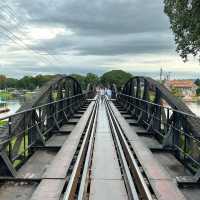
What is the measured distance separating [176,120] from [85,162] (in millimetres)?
2712

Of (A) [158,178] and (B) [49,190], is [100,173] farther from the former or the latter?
(B) [49,190]

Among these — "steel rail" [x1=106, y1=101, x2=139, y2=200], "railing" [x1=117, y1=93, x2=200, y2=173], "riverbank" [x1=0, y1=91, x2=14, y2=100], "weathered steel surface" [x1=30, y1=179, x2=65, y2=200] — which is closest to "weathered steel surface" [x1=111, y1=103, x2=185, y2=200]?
"steel rail" [x1=106, y1=101, x2=139, y2=200]

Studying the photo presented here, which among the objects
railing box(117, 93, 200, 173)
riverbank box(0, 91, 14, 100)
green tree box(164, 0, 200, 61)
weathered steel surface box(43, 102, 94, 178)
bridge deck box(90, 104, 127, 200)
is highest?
green tree box(164, 0, 200, 61)

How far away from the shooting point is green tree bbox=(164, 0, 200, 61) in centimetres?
1614

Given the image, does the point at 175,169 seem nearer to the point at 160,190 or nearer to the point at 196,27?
the point at 160,190

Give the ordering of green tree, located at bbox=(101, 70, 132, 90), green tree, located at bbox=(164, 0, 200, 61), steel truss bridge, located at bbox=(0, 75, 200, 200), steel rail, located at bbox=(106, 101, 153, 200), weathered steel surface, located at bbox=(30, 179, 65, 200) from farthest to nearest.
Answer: green tree, located at bbox=(101, 70, 132, 90) → green tree, located at bbox=(164, 0, 200, 61) → steel truss bridge, located at bbox=(0, 75, 200, 200) → steel rail, located at bbox=(106, 101, 153, 200) → weathered steel surface, located at bbox=(30, 179, 65, 200)

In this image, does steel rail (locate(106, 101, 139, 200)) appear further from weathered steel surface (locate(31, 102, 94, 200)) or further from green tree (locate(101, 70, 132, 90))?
green tree (locate(101, 70, 132, 90))

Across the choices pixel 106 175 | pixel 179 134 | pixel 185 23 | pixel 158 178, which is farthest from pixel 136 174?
pixel 185 23

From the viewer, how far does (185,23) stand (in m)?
17.3

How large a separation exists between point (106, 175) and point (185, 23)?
12144mm

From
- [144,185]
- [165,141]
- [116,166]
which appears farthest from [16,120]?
[165,141]

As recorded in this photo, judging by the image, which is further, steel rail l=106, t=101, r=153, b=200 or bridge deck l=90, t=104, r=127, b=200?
bridge deck l=90, t=104, r=127, b=200

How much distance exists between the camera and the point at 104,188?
20.0 feet

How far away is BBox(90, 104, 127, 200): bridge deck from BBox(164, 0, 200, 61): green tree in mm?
8235
